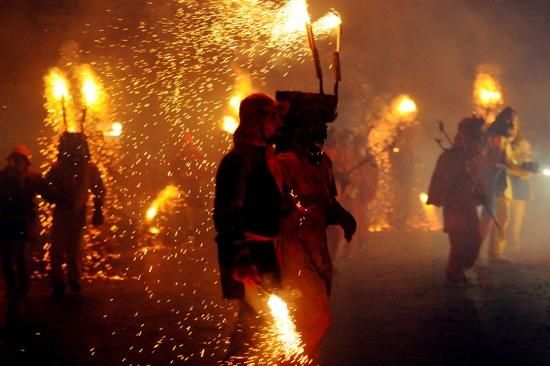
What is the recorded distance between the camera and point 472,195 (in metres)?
8.10

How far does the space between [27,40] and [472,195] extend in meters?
10.0

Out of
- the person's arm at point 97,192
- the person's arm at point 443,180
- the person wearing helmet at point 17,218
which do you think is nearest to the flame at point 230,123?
the person's arm at point 97,192

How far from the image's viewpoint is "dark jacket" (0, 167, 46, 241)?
730 cm

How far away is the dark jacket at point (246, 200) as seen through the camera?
382 cm

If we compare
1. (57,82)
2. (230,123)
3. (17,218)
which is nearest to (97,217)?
(17,218)

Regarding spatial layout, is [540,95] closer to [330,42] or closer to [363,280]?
[330,42]

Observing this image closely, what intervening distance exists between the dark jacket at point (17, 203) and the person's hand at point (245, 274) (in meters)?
4.41

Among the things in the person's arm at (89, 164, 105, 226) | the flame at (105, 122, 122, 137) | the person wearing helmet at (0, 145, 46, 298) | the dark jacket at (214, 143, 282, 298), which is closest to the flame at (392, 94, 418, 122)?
the flame at (105, 122, 122, 137)

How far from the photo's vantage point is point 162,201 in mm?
13844

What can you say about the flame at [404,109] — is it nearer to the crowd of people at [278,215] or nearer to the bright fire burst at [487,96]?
the bright fire burst at [487,96]

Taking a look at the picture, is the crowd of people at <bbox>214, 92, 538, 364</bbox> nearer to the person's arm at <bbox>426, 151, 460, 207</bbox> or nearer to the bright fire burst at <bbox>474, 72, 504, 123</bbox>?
the person's arm at <bbox>426, 151, 460, 207</bbox>

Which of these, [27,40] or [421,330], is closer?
[421,330]

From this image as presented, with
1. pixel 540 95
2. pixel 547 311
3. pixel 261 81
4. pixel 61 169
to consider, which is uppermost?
pixel 261 81

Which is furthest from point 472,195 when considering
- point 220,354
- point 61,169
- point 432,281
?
point 61,169
